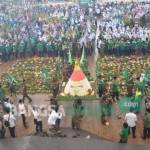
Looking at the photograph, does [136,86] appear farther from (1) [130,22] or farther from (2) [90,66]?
(1) [130,22]

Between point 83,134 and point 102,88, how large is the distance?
429 centimetres

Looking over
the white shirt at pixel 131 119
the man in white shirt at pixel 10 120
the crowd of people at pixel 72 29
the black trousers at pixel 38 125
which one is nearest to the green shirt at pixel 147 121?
the white shirt at pixel 131 119

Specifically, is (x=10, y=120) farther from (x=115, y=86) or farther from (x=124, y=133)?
(x=115, y=86)

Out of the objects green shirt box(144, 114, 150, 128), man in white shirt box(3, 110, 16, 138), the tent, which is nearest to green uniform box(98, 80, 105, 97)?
the tent

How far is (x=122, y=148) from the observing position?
16438 mm

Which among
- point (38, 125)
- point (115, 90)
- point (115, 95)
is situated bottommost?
point (38, 125)

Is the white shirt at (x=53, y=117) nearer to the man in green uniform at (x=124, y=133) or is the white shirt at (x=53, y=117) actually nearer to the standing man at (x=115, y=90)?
the man in green uniform at (x=124, y=133)

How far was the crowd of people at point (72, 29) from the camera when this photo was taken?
2841 centimetres

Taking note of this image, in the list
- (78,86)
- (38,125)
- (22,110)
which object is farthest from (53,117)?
(78,86)

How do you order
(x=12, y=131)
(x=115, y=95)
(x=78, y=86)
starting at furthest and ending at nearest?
Answer: (x=78, y=86) → (x=115, y=95) → (x=12, y=131)

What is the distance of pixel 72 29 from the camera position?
103ft

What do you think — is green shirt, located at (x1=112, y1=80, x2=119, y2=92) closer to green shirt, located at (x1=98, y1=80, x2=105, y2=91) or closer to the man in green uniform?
green shirt, located at (x1=98, y1=80, x2=105, y2=91)

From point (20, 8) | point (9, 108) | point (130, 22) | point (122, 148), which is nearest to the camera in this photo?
point (122, 148)

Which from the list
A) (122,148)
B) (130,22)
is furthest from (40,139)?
(130,22)
